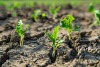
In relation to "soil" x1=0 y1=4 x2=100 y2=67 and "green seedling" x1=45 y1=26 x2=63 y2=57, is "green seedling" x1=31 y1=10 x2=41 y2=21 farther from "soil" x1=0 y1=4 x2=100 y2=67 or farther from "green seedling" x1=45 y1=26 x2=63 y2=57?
"green seedling" x1=45 y1=26 x2=63 y2=57

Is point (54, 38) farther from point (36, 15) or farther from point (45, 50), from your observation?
point (36, 15)

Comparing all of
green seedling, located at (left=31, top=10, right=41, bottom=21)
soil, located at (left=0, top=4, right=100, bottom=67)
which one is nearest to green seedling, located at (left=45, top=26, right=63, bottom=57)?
soil, located at (left=0, top=4, right=100, bottom=67)

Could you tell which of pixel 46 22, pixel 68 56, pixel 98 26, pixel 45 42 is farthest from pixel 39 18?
pixel 68 56

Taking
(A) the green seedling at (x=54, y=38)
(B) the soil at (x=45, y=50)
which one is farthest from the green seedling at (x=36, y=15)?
(A) the green seedling at (x=54, y=38)

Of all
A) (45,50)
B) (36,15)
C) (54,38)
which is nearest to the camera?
(54,38)

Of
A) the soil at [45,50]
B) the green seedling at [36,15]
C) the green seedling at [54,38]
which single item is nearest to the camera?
the soil at [45,50]

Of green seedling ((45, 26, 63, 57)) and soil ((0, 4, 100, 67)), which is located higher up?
green seedling ((45, 26, 63, 57))

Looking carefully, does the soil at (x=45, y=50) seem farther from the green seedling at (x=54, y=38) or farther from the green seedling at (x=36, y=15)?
the green seedling at (x=36, y=15)

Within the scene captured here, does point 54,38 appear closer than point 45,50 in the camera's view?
Yes

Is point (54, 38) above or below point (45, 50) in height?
above

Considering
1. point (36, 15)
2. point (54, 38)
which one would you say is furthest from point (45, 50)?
point (36, 15)

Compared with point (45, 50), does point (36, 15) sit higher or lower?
higher

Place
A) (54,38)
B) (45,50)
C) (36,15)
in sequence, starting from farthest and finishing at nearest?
(36,15), (45,50), (54,38)

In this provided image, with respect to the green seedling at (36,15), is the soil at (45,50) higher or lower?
lower
